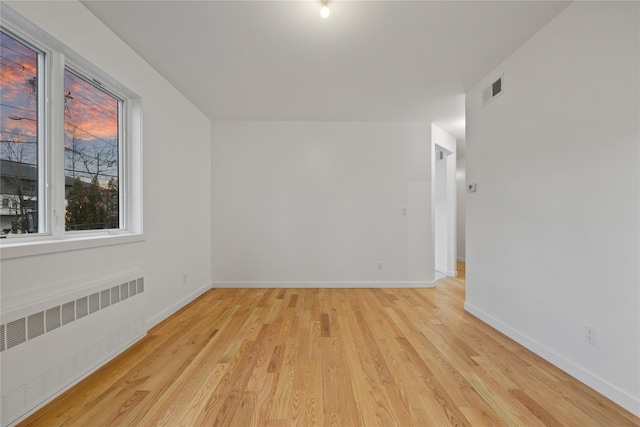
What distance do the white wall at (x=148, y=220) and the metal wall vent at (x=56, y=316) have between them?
0.18ft

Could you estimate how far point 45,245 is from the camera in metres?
1.57

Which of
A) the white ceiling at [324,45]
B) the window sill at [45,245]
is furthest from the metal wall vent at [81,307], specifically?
Result: the white ceiling at [324,45]

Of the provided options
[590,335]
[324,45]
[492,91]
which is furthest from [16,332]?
[492,91]

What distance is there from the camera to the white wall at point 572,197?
1583 mm

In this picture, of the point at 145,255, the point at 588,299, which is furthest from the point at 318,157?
the point at 588,299

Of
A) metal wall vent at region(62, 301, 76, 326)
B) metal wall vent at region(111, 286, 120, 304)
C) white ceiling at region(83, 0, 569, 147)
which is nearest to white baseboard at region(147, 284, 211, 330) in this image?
metal wall vent at region(111, 286, 120, 304)

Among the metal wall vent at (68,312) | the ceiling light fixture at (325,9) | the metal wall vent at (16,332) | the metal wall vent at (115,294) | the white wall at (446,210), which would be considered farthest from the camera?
the white wall at (446,210)

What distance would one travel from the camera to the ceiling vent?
265cm

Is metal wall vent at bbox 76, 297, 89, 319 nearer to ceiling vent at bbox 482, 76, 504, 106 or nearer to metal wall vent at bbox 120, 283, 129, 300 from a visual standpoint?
metal wall vent at bbox 120, 283, 129, 300

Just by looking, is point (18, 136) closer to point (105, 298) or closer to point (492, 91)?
point (105, 298)

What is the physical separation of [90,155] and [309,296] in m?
2.95

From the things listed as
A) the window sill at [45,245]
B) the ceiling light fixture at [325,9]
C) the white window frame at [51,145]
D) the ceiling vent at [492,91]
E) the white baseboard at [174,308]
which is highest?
the ceiling light fixture at [325,9]

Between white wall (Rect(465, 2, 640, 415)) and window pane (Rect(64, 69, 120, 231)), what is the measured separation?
12.6 ft

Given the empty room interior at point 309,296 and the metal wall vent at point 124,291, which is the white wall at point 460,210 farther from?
the metal wall vent at point 124,291
